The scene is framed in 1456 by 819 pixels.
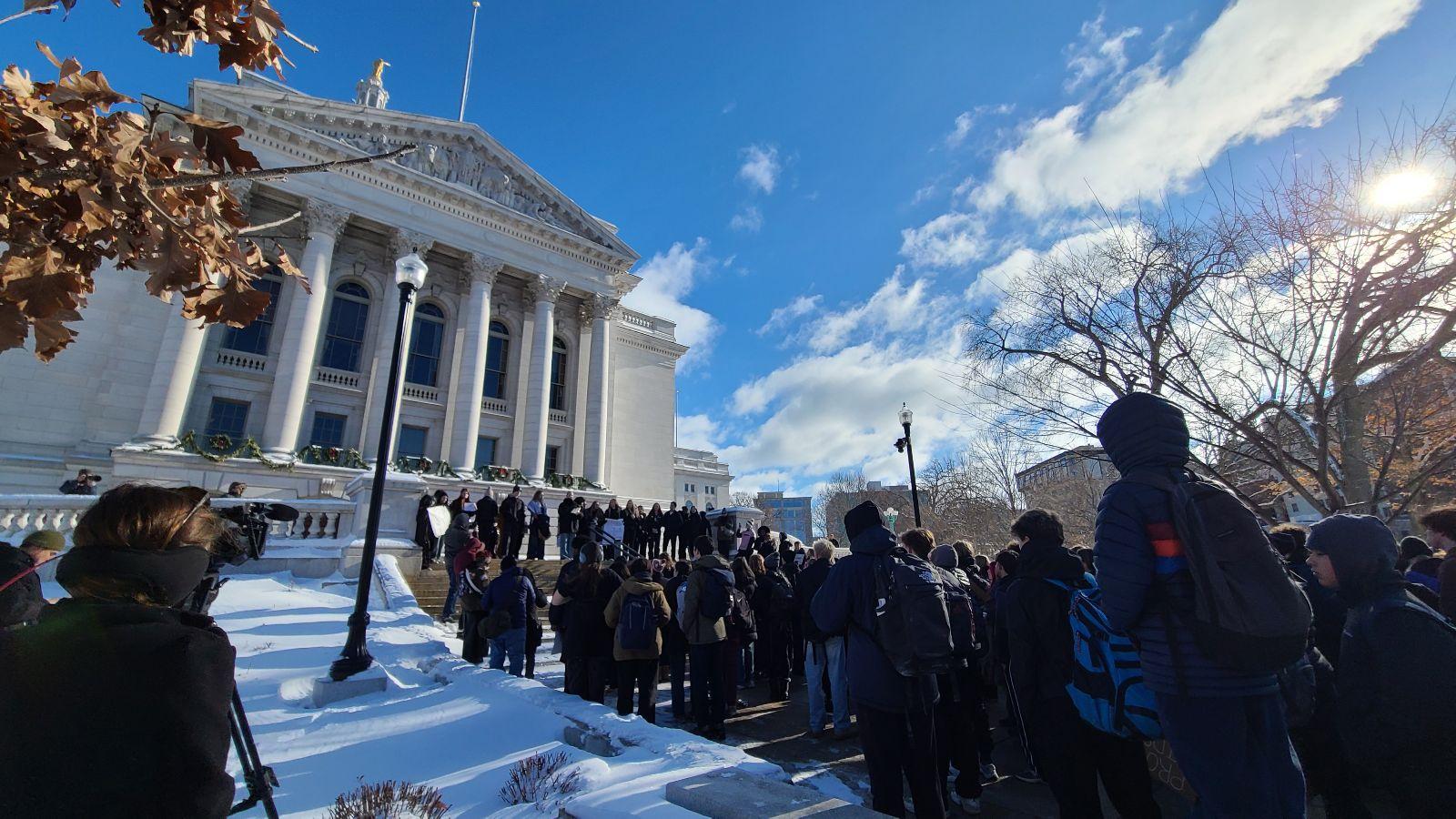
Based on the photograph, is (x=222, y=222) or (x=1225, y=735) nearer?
(x=1225, y=735)

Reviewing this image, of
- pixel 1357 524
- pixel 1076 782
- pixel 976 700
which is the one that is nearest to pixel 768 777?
pixel 1076 782

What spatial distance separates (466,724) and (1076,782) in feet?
14.8

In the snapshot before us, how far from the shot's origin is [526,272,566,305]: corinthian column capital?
93.0ft

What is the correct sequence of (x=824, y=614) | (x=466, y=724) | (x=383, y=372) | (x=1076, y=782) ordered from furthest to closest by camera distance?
1. (x=383, y=372)
2. (x=466, y=724)
3. (x=824, y=614)
4. (x=1076, y=782)

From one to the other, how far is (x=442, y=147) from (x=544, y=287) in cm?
737

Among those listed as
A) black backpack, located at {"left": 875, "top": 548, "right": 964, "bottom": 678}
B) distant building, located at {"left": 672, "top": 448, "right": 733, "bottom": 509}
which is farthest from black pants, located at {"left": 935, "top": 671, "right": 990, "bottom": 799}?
distant building, located at {"left": 672, "top": 448, "right": 733, "bottom": 509}

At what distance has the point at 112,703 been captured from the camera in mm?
1524

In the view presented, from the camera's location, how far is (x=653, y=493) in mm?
33406

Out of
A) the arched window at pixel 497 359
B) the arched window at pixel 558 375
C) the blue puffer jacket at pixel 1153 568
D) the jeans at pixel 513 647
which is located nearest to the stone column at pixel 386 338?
the arched window at pixel 497 359

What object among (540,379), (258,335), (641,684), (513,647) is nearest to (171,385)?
(258,335)

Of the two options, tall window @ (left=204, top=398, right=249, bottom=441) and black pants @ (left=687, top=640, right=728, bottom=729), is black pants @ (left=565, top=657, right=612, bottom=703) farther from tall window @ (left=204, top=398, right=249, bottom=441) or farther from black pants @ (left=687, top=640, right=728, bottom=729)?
tall window @ (left=204, top=398, right=249, bottom=441)

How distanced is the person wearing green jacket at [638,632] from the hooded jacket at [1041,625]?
3.90 m

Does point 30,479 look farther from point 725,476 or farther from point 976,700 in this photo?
point 725,476

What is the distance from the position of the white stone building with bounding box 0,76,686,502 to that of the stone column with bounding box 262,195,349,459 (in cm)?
6
